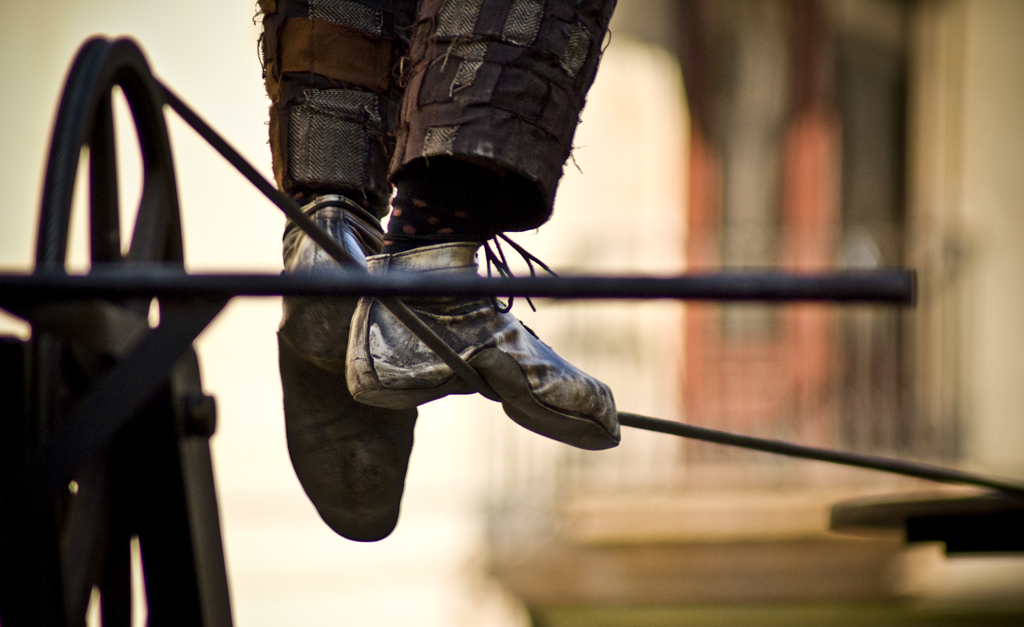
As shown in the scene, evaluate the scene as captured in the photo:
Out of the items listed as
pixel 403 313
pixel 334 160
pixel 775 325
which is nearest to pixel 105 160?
pixel 334 160

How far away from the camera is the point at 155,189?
3.17 ft

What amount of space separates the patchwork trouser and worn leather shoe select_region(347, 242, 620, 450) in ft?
0.23

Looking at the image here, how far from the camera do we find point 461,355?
2.69 feet

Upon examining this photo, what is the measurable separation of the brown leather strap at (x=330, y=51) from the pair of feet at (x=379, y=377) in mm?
107

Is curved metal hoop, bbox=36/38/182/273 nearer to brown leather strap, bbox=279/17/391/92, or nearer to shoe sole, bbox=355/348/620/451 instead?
brown leather strap, bbox=279/17/391/92

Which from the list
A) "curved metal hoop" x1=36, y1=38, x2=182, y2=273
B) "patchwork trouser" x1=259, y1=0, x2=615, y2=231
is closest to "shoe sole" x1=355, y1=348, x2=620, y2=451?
"patchwork trouser" x1=259, y1=0, x2=615, y2=231

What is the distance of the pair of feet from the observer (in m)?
0.82

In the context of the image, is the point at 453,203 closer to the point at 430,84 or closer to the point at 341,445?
the point at 430,84

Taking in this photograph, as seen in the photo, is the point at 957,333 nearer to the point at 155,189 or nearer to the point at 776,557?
the point at 776,557

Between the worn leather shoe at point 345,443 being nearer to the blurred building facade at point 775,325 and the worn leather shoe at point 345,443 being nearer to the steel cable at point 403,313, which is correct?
the steel cable at point 403,313

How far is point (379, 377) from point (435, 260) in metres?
0.10

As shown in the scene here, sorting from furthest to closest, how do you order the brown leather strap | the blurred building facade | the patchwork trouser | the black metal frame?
the blurred building facade
the brown leather strap
the patchwork trouser
the black metal frame

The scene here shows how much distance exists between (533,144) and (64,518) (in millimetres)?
433

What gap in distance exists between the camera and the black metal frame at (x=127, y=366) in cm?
52
